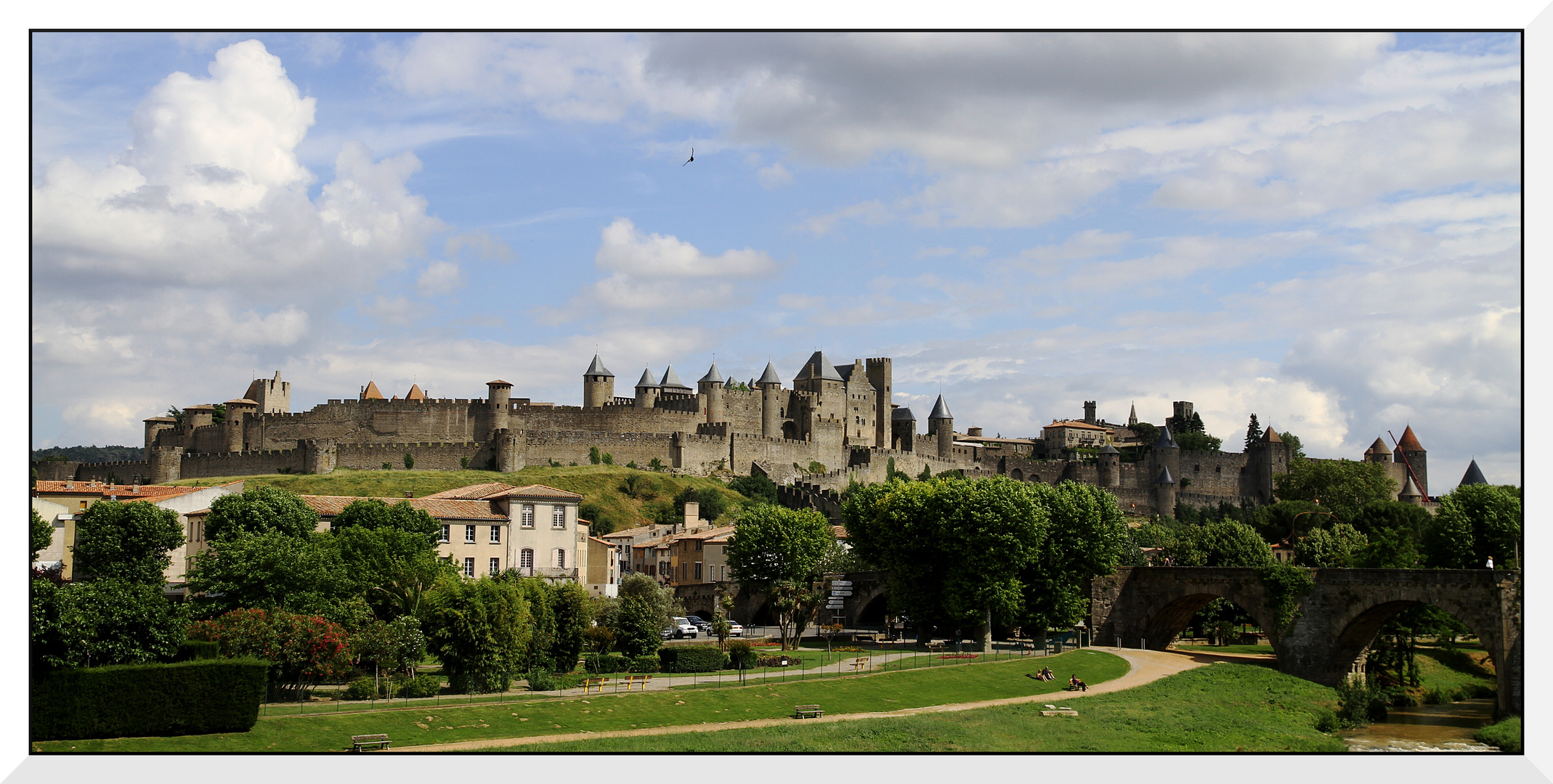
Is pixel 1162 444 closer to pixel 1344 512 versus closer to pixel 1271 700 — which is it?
pixel 1344 512

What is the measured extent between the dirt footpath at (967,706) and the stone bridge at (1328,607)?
188 cm

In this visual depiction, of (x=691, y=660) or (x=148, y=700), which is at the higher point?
(x=148, y=700)

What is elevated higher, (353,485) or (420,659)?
(353,485)

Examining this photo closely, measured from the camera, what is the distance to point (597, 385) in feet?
391

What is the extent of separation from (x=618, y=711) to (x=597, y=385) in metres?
86.2

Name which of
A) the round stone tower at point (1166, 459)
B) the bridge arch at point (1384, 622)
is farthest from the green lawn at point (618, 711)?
the round stone tower at point (1166, 459)

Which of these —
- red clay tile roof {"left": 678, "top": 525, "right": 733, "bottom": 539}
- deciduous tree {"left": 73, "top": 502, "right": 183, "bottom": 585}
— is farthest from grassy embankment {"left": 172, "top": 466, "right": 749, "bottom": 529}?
deciduous tree {"left": 73, "top": 502, "right": 183, "bottom": 585}

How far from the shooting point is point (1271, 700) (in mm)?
44719

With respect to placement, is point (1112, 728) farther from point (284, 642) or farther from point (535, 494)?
point (535, 494)

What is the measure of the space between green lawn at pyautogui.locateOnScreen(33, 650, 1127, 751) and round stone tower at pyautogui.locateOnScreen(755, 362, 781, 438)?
77.3 metres

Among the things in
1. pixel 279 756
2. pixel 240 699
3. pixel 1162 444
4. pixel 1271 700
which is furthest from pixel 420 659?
pixel 1162 444

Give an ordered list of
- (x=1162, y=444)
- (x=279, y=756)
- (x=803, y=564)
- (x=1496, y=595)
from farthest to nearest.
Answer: (x=1162, y=444) → (x=803, y=564) → (x=1496, y=595) → (x=279, y=756)

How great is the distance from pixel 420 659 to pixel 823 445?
276 ft

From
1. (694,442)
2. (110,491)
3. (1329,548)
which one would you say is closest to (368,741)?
(110,491)
